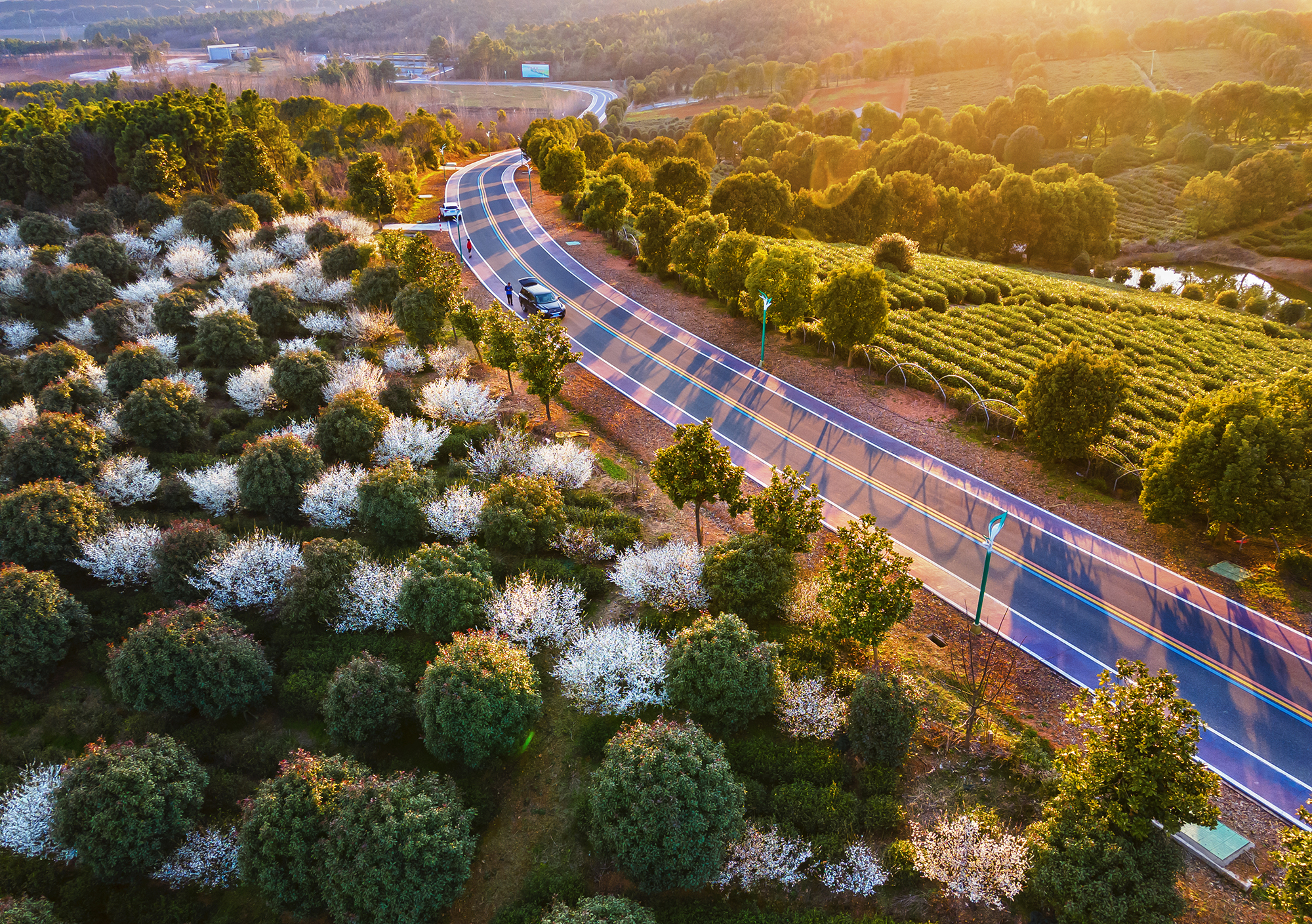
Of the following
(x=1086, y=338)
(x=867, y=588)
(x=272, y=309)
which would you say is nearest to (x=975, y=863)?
(x=867, y=588)

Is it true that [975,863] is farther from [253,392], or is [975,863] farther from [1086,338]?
[253,392]

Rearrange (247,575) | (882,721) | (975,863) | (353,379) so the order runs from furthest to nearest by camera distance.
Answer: (353,379) < (247,575) < (882,721) < (975,863)

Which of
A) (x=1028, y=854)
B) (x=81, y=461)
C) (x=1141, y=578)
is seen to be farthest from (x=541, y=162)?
(x=1028, y=854)

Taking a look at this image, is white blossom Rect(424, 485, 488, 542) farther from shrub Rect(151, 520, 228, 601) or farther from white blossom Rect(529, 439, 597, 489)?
shrub Rect(151, 520, 228, 601)

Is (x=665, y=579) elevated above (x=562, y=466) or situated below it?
below

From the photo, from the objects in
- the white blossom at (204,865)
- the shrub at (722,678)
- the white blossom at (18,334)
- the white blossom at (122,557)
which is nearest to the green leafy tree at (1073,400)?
the shrub at (722,678)

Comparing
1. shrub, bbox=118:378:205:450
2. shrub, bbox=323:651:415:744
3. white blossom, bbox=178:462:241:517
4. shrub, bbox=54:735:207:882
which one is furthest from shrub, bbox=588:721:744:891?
shrub, bbox=118:378:205:450
